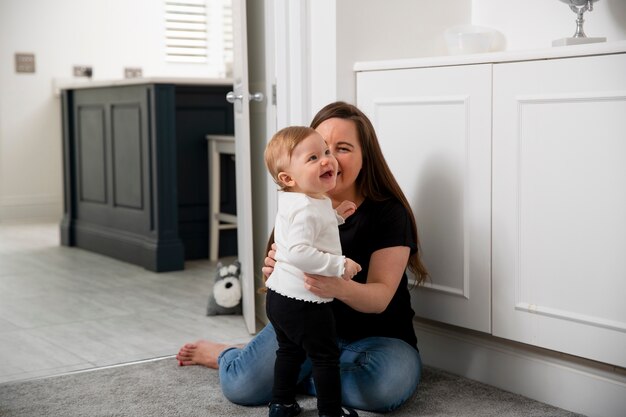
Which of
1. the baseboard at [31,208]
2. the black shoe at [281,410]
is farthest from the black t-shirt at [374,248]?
the baseboard at [31,208]

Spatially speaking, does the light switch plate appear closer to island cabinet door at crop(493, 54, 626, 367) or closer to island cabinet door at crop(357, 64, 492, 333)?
island cabinet door at crop(357, 64, 492, 333)

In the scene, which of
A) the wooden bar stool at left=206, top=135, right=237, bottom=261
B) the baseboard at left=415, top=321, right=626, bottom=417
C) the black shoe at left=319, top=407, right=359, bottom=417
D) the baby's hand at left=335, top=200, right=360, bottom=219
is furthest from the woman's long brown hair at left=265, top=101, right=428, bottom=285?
the wooden bar stool at left=206, top=135, right=237, bottom=261

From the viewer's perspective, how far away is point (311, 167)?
76.4 inches

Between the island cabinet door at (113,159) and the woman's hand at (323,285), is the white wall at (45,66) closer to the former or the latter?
the island cabinet door at (113,159)

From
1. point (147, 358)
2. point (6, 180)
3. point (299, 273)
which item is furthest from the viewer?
point (6, 180)

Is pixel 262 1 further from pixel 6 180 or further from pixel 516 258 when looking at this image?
pixel 6 180

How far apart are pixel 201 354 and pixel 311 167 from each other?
915mm

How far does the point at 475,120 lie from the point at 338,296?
65 cm

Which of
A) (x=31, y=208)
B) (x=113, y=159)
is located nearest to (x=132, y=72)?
(x=31, y=208)

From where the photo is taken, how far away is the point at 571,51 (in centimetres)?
205

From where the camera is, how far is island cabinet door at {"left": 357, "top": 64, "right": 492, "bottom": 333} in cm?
230

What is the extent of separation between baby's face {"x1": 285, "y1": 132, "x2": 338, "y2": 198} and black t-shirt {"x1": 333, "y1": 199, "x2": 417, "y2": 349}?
0.32 meters

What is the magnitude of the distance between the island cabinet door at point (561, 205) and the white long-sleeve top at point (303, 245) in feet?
1.67

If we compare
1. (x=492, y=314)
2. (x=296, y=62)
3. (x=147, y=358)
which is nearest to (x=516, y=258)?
(x=492, y=314)
